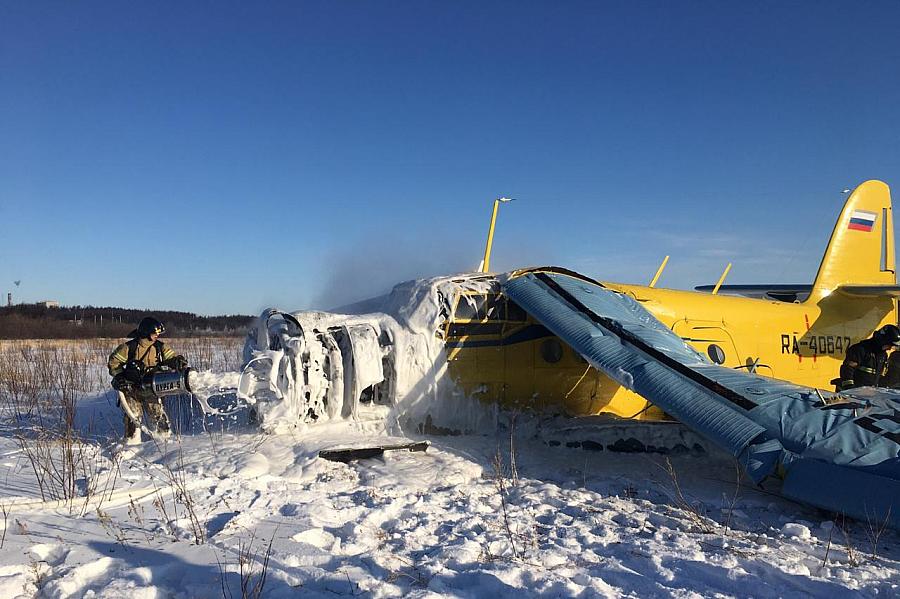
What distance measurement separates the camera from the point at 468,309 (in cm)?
804

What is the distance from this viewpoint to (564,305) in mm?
7617

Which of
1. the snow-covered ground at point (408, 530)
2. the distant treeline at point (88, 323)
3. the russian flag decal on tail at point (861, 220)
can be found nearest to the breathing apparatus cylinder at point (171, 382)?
the snow-covered ground at point (408, 530)

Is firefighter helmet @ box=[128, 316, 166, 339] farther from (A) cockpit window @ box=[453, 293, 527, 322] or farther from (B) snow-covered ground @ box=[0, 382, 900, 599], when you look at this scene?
(A) cockpit window @ box=[453, 293, 527, 322]

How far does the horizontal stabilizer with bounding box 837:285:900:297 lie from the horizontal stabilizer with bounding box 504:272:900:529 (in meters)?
5.68

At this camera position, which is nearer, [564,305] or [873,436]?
[873,436]

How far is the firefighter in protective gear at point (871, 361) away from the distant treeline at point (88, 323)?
94.2 feet

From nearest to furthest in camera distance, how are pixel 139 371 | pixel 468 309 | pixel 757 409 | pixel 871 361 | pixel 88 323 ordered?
pixel 757 409
pixel 139 371
pixel 468 309
pixel 871 361
pixel 88 323

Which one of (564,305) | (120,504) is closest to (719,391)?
(564,305)

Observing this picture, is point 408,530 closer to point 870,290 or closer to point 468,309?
point 468,309

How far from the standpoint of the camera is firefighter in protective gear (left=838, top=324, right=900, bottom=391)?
8.80 metres

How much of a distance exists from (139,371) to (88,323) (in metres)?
45.2

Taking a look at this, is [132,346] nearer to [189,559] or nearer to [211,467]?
[211,467]

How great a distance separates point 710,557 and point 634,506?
121 centimetres

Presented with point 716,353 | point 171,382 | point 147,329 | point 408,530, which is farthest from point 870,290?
point 147,329
